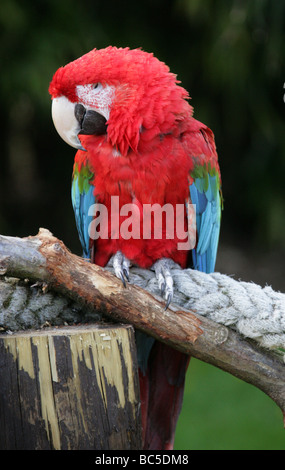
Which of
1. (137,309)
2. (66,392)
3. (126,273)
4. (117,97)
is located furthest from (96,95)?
(66,392)

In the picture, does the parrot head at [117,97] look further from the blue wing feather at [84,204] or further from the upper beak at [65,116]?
the blue wing feather at [84,204]

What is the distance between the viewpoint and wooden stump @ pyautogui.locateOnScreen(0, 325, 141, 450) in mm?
827

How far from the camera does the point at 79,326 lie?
94 cm

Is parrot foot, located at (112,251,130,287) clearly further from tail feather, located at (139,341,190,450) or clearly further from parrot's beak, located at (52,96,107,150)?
parrot's beak, located at (52,96,107,150)

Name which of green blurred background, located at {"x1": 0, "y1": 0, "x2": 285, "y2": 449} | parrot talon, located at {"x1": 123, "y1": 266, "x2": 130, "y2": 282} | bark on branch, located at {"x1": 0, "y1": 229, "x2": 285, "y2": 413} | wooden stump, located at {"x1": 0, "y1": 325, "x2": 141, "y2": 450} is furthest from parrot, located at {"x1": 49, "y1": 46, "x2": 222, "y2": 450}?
green blurred background, located at {"x1": 0, "y1": 0, "x2": 285, "y2": 449}

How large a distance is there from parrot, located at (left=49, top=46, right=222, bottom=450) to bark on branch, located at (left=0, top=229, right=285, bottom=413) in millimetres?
121

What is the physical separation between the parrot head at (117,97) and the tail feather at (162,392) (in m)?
0.48

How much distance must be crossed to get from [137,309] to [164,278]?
202 millimetres

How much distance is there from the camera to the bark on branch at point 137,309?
901 mm

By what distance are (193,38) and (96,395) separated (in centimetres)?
256

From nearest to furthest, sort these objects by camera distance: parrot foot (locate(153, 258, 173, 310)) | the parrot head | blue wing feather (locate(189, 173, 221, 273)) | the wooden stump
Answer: the wooden stump < parrot foot (locate(153, 258, 173, 310)) < the parrot head < blue wing feather (locate(189, 173, 221, 273))

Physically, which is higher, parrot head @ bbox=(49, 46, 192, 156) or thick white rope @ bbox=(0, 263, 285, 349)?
parrot head @ bbox=(49, 46, 192, 156)

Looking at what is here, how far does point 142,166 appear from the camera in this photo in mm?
1256

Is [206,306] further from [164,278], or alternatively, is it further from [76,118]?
[76,118]
